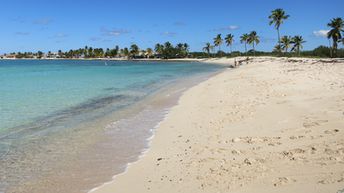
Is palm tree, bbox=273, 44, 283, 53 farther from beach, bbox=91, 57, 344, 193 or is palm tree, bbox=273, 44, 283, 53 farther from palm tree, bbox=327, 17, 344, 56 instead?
beach, bbox=91, 57, 344, 193

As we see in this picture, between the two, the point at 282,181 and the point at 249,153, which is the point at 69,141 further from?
the point at 282,181

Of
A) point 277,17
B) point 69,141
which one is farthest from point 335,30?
point 69,141

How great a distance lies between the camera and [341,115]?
9805 mm

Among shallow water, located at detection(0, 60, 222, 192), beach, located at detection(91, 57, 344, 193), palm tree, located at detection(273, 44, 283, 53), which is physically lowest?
shallow water, located at detection(0, 60, 222, 192)

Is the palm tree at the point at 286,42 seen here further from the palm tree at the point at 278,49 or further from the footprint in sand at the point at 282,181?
the footprint in sand at the point at 282,181

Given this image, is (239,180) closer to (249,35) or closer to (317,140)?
(317,140)

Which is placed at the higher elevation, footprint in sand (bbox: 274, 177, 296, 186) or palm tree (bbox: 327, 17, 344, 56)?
palm tree (bbox: 327, 17, 344, 56)

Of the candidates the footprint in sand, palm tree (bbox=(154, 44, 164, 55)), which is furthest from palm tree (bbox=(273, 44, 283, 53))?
the footprint in sand

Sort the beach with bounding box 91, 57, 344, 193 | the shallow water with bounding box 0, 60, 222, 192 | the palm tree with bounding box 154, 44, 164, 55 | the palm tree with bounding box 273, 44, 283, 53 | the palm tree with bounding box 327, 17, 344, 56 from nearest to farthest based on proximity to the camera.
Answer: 1. the beach with bounding box 91, 57, 344, 193
2. the shallow water with bounding box 0, 60, 222, 192
3. the palm tree with bounding box 327, 17, 344, 56
4. the palm tree with bounding box 273, 44, 283, 53
5. the palm tree with bounding box 154, 44, 164, 55

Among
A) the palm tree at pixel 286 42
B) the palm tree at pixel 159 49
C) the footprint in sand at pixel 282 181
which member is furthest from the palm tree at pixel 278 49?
the footprint in sand at pixel 282 181

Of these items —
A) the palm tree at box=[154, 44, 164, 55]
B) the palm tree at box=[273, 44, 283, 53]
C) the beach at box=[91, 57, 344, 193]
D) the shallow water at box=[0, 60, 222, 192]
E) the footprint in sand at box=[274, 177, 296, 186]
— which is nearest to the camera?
the footprint in sand at box=[274, 177, 296, 186]

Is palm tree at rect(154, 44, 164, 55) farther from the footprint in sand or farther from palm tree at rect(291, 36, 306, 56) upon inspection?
the footprint in sand

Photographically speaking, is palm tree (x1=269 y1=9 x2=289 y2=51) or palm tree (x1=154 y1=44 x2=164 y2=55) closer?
palm tree (x1=269 y1=9 x2=289 y2=51)

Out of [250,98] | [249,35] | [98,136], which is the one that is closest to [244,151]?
[98,136]
